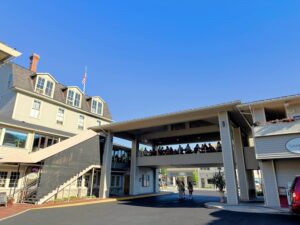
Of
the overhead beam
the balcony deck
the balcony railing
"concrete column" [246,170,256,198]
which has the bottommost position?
"concrete column" [246,170,256,198]

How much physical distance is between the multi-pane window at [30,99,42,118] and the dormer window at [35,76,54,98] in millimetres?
1007

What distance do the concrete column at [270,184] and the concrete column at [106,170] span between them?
13277mm

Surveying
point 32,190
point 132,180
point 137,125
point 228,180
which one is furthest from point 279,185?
point 32,190

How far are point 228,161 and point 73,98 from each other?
669 inches

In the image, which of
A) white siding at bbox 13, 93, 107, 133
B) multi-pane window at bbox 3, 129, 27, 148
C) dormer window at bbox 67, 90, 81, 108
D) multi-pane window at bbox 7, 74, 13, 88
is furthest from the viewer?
dormer window at bbox 67, 90, 81, 108

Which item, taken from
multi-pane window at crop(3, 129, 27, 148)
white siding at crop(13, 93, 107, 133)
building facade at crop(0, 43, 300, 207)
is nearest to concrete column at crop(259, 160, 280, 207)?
building facade at crop(0, 43, 300, 207)

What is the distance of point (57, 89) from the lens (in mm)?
21969

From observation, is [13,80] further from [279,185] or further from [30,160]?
[279,185]

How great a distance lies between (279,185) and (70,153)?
47.6 ft

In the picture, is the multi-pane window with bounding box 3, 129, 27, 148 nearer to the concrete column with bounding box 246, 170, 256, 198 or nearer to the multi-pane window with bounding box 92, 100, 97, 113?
the multi-pane window with bounding box 92, 100, 97, 113

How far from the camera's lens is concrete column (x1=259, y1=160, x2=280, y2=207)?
1204 centimetres

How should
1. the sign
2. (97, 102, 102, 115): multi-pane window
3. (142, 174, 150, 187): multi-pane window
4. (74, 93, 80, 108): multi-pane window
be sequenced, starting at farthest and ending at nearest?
(97, 102, 102, 115): multi-pane window, (142, 174, 150, 187): multi-pane window, (74, 93, 80, 108): multi-pane window, the sign

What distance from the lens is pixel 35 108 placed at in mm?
19578

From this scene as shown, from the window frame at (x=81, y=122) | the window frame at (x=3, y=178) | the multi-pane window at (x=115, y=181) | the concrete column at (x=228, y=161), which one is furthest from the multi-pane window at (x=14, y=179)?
the concrete column at (x=228, y=161)
